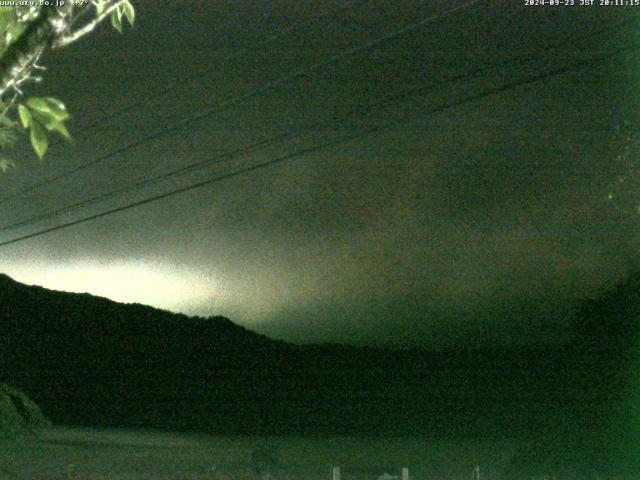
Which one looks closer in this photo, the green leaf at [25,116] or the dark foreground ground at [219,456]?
the green leaf at [25,116]

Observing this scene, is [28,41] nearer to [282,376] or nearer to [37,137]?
[37,137]

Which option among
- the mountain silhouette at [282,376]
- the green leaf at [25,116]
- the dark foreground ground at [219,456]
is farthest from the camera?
the mountain silhouette at [282,376]

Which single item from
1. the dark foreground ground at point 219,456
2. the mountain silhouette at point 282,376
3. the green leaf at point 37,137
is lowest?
the green leaf at point 37,137

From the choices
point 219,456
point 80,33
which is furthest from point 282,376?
point 80,33

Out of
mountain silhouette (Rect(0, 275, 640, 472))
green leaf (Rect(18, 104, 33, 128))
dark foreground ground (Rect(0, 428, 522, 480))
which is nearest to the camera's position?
green leaf (Rect(18, 104, 33, 128))

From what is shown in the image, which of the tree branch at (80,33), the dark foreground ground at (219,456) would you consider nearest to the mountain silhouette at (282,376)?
the dark foreground ground at (219,456)

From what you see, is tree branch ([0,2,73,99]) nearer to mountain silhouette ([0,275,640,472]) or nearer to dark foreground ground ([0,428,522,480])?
dark foreground ground ([0,428,522,480])

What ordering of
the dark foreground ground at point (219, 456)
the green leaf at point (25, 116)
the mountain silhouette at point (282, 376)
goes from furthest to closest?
the mountain silhouette at point (282, 376) → the dark foreground ground at point (219, 456) → the green leaf at point (25, 116)

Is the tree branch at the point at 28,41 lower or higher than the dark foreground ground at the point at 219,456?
lower

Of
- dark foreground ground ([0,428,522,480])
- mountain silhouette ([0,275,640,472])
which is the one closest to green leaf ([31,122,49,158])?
dark foreground ground ([0,428,522,480])

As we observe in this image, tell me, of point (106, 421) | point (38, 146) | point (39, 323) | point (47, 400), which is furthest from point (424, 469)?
point (39, 323)

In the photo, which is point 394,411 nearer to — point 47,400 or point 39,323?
point 47,400

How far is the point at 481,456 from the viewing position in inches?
1037

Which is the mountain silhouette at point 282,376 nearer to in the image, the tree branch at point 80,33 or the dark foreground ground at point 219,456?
the dark foreground ground at point 219,456
